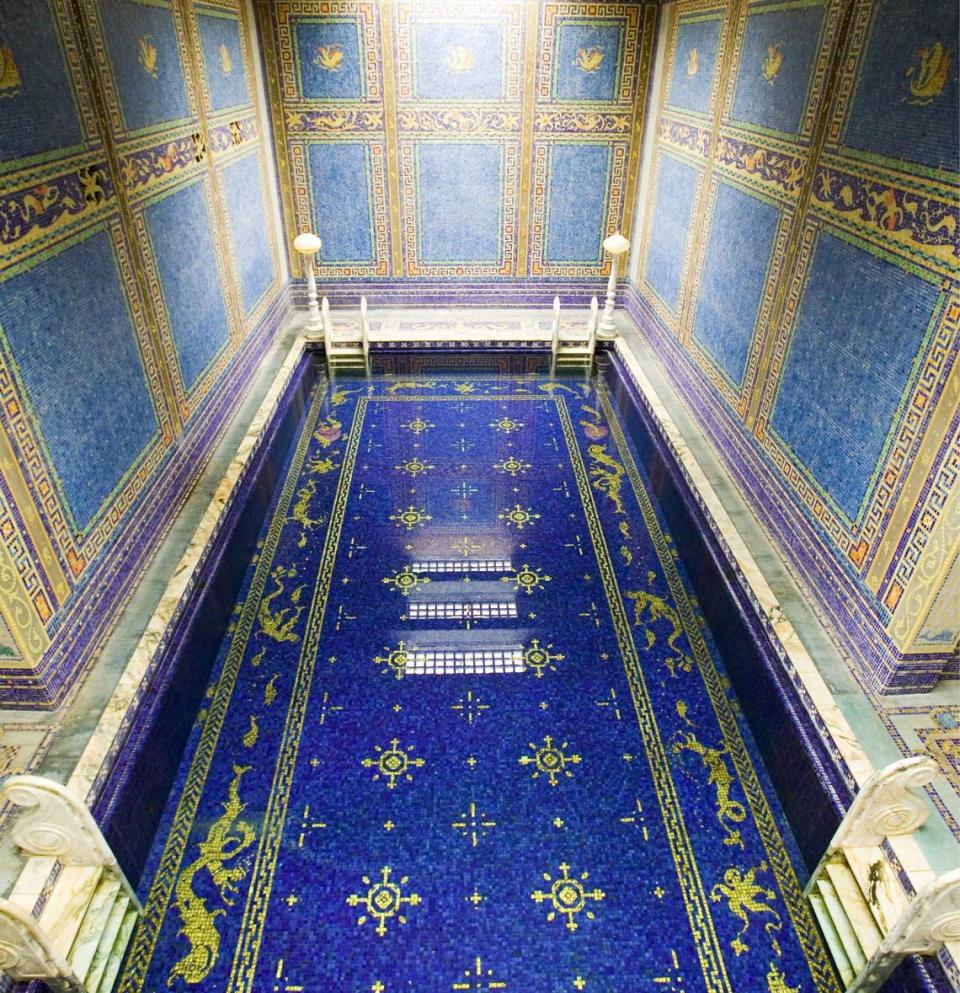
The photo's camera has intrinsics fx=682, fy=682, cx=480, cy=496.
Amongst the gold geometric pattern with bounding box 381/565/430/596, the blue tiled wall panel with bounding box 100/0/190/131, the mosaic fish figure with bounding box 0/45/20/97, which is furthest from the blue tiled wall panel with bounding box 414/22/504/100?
the gold geometric pattern with bounding box 381/565/430/596

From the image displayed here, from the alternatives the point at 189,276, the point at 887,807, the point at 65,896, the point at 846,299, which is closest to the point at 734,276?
the point at 846,299

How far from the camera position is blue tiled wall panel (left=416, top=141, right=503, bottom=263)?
559 centimetres

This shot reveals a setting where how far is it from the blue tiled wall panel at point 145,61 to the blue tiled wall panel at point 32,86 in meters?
0.51

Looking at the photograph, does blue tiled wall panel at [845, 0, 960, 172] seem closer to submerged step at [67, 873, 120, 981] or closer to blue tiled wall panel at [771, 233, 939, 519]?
blue tiled wall panel at [771, 233, 939, 519]

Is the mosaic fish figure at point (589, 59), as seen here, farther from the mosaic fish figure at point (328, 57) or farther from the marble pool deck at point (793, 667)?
the marble pool deck at point (793, 667)

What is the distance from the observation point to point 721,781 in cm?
247

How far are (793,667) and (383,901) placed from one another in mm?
1644

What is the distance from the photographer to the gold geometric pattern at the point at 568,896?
2.10 meters

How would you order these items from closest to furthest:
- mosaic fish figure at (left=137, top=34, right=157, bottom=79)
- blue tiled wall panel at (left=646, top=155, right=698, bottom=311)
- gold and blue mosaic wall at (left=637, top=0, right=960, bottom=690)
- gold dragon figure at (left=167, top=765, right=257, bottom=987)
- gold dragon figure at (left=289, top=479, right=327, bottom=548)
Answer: gold dragon figure at (left=167, top=765, right=257, bottom=987), gold and blue mosaic wall at (left=637, top=0, right=960, bottom=690), mosaic fish figure at (left=137, top=34, right=157, bottom=79), gold dragon figure at (left=289, top=479, right=327, bottom=548), blue tiled wall panel at (left=646, top=155, right=698, bottom=311)

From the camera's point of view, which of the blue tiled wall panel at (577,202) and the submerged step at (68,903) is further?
the blue tiled wall panel at (577,202)

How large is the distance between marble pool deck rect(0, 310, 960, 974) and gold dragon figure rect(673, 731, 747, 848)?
41cm

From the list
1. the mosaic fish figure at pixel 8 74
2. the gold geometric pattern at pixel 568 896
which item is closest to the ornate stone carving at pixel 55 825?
the gold geometric pattern at pixel 568 896

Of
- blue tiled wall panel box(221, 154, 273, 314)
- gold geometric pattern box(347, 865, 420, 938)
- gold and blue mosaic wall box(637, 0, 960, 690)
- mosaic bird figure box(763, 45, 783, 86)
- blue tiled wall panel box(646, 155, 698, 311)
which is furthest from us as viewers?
blue tiled wall panel box(646, 155, 698, 311)

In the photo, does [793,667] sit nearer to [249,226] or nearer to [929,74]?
[929,74]
